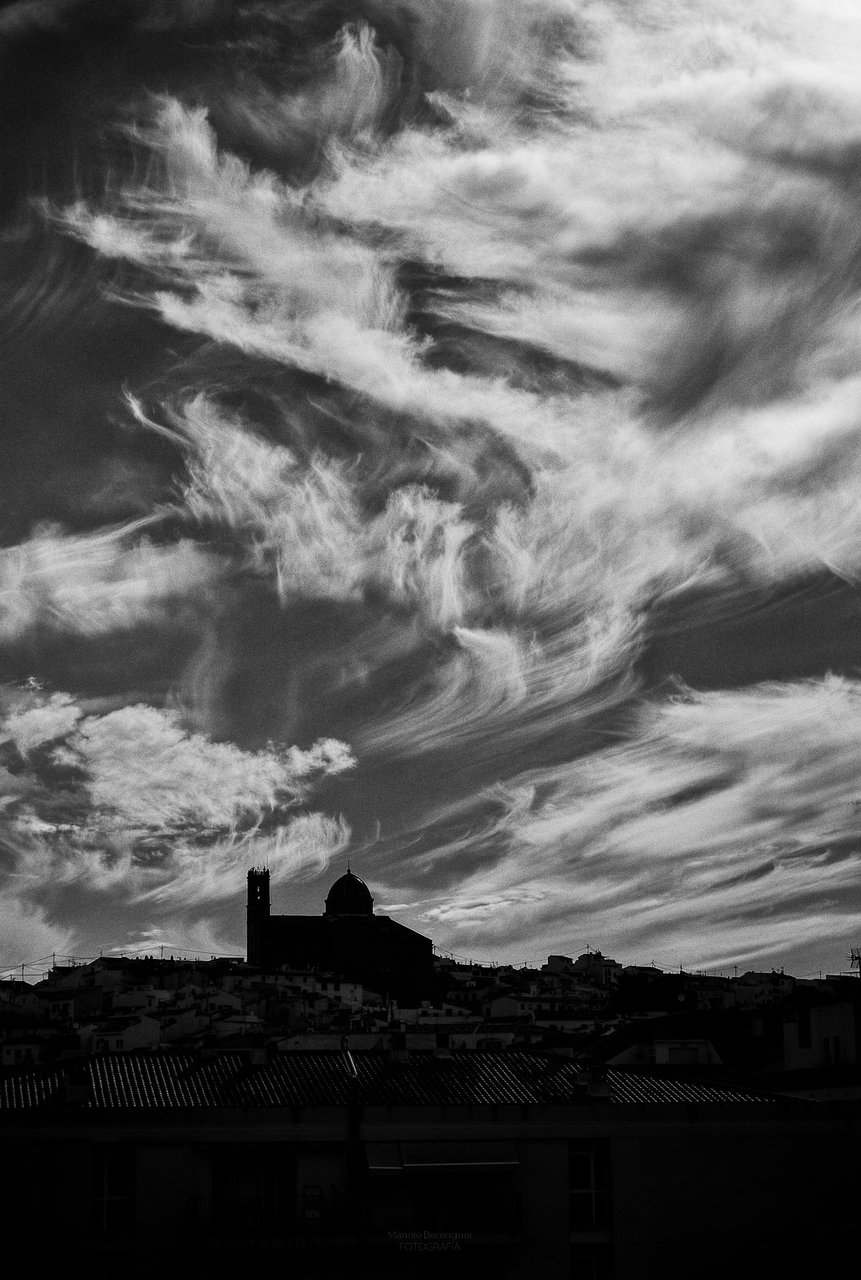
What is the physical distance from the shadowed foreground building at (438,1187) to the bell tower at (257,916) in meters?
135

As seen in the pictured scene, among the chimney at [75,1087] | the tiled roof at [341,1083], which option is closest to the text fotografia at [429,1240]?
the tiled roof at [341,1083]

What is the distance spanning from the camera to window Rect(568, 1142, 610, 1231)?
3316cm

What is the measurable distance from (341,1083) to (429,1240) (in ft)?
14.3

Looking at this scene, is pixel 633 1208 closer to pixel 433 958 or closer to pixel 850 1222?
pixel 850 1222

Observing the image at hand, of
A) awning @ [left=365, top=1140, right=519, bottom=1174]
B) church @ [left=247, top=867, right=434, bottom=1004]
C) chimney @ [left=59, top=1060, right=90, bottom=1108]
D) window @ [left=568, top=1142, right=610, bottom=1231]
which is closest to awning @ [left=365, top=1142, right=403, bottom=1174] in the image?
awning @ [left=365, top=1140, right=519, bottom=1174]

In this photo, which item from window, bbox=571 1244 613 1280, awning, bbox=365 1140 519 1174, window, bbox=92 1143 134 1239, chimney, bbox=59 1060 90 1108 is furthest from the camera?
chimney, bbox=59 1060 90 1108

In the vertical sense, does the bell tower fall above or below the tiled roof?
above

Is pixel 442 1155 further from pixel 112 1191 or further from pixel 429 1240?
pixel 112 1191

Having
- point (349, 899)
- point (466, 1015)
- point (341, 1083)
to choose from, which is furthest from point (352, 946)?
point (341, 1083)

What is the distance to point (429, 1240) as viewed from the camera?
32844 mm

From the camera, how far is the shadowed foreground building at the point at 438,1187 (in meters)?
32.0

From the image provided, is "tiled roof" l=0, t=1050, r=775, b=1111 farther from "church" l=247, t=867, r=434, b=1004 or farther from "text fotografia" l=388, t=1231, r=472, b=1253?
"church" l=247, t=867, r=434, b=1004

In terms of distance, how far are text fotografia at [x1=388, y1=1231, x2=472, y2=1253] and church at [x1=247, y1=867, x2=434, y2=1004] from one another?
11577cm

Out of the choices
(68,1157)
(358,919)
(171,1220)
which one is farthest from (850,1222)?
(358,919)
